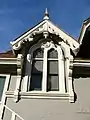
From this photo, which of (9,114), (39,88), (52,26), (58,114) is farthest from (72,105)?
(52,26)

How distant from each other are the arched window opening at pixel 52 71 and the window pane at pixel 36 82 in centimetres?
28

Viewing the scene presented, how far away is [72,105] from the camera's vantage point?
836cm

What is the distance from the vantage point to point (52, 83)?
8.94m

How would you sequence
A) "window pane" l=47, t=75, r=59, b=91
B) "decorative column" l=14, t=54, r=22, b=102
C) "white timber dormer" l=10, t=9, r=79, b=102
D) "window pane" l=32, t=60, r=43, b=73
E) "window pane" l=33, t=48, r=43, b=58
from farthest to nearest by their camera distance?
"window pane" l=33, t=48, r=43, b=58
"window pane" l=32, t=60, r=43, b=73
"window pane" l=47, t=75, r=59, b=91
"white timber dormer" l=10, t=9, r=79, b=102
"decorative column" l=14, t=54, r=22, b=102

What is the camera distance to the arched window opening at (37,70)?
29.0ft

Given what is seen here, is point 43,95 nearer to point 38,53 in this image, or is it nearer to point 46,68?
Answer: point 46,68

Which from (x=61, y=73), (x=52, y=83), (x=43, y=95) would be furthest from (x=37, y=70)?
(x=43, y=95)

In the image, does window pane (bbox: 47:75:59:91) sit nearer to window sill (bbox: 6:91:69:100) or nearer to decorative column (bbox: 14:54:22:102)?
window sill (bbox: 6:91:69:100)

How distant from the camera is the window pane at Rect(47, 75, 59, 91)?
Result: 28.9ft

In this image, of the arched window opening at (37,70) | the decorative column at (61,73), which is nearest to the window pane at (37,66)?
the arched window opening at (37,70)

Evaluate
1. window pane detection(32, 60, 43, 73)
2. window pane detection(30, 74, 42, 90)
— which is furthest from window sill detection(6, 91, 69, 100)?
window pane detection(32, 60, 43, 73)

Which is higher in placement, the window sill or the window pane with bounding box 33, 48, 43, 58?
the window pane with bounding box 33, 48, 43, 58

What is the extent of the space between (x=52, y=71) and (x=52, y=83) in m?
0.48

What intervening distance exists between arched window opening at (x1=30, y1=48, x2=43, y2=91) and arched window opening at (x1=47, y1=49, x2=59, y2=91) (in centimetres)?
28
